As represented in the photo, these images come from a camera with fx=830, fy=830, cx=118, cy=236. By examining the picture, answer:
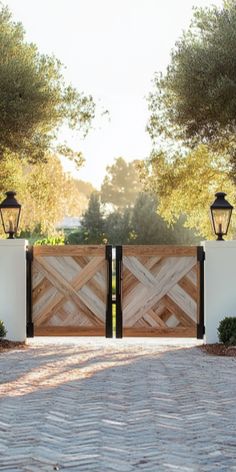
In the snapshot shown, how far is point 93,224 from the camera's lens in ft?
144

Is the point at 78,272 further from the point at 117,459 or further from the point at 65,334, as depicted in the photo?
the point at 117,459

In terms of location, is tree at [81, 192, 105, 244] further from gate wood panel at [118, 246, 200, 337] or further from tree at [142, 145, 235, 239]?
gate wood panel at [118, 246, 200, 337]

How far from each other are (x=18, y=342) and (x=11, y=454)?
7.37 m

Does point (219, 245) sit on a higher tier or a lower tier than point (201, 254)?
higher

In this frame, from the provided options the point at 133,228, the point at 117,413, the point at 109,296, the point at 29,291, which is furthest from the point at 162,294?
the point at 133,228

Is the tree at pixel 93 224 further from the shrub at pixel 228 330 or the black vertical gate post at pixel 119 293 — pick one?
the shrub at pixel 228 330

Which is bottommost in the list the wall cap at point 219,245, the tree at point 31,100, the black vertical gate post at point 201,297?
the black vertical gate post at point 201,297

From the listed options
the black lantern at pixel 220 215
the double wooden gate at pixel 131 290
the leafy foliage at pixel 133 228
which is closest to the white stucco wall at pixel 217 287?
the double wooden gate at pixel 131 290

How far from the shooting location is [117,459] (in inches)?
212

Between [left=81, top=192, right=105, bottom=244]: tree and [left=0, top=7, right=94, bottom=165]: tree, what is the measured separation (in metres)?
24.4

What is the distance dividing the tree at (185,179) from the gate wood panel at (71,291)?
23.0 ft

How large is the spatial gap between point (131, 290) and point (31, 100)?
17.8 ft

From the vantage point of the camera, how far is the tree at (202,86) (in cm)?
1644

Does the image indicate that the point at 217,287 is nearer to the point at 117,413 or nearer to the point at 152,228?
the point at 117,413
